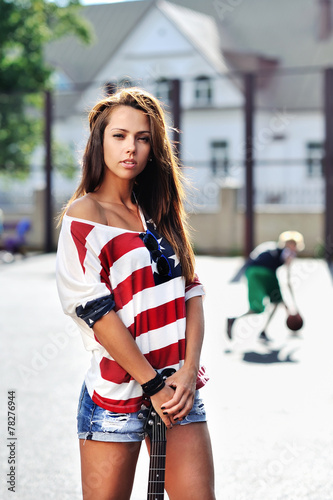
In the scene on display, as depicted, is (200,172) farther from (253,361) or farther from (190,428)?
(190,428)

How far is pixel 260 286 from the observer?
26.7ft

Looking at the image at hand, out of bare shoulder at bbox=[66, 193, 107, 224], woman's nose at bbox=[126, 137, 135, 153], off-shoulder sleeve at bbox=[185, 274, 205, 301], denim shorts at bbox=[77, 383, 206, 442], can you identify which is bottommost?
denim shorts at bbox=[77, 383, 206, 442]

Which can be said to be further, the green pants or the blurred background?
the blurred background

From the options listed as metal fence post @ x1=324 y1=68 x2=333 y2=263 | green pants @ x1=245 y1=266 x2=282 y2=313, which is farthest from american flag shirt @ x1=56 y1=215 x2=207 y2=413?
metal fence post @ x1=324 y1=68 x2=333 y2=263

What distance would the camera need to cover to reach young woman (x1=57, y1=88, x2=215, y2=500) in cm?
225

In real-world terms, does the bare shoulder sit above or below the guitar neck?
above

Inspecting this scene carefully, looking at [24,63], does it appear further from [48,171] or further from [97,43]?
[97,43]

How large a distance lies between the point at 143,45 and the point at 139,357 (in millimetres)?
33195

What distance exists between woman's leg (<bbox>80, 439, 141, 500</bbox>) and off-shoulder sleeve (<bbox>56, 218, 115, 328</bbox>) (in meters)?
0.36

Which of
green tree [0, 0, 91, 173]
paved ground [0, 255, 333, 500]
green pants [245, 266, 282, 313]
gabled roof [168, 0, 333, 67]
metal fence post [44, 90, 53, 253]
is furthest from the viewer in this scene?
gabled roof [168, 0, 333, 67]

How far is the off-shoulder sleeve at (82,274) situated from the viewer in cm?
223

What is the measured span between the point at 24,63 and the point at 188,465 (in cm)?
2163

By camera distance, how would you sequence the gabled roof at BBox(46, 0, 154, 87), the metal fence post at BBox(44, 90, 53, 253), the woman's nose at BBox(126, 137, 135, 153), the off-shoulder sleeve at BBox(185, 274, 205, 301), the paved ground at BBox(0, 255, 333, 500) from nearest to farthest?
the woman's nose at BBox(126, 137, 135, 153)
the off-shoulder sleeve at BBox(185, 274, 205, 301)
the paved ground at BBox(0, 255, 333, 500)
the metal fence post at BBox(44, 90, 53, 253)
the gabled roof at BBox(46, 0, 154, 87)

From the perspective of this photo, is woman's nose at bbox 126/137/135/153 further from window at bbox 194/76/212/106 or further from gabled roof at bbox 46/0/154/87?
gabled roof at bbox 46/0/154/87
